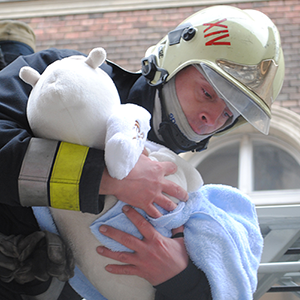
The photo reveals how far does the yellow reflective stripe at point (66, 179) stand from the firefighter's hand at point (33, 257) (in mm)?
151

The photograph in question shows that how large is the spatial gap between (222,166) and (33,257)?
4.09 metres

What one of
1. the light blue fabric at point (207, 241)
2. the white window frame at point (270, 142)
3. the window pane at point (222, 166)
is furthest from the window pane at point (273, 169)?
the light blue fabric at point (207, 241)

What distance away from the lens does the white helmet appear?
4.91ft

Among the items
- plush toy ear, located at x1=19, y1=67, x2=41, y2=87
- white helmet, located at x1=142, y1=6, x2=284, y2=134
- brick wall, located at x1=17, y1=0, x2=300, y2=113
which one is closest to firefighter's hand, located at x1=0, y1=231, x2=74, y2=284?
plush toy ear, located at x1=19, y1=67, x2=41, y2=87

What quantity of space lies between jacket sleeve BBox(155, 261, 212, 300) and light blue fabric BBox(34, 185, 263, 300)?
0.02 m

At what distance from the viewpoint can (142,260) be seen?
3.80 ft

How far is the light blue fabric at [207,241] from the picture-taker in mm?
1147

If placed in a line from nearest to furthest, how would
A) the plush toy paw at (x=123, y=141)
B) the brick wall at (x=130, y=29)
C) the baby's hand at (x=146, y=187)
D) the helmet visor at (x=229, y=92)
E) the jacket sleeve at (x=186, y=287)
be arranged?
the plush toy paw at (x=123, y=141)
the baby's hand at (x=146, y=187)
the jacket sleeve at (x=186, y=287)
the helmet visor at (x=229, y=92)
the brick wall at (x=130, y=29)

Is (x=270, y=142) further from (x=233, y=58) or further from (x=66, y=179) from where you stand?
(x=66, y=179)

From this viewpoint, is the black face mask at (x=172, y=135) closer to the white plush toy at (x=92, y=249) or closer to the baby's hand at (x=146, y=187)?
the baby's hand at (x=146, y=187)

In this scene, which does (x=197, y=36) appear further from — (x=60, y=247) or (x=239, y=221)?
(x=60, y=247)

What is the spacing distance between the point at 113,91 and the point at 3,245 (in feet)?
1.63

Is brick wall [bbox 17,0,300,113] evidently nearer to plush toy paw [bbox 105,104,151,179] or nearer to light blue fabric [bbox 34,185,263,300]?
light blue fabric [bbox 34,185,263,300]

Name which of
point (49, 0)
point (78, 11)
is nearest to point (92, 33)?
point (78, 11)
